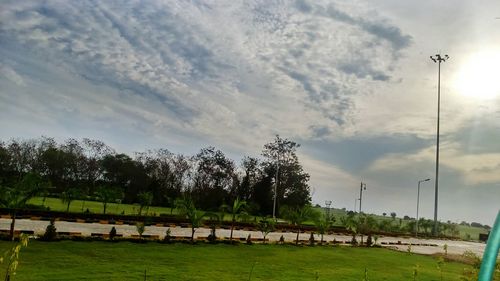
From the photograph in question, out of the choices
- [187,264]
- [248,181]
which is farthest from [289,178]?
[187,264]

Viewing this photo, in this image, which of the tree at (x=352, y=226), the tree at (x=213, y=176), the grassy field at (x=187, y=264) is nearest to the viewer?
the grassy field at (x=187, y=264)

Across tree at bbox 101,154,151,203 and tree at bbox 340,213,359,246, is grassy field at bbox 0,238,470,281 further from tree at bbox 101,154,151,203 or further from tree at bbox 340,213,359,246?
tree at bbox 101,154,151,203

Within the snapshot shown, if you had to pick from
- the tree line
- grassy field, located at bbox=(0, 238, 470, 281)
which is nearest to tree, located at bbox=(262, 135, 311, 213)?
the tree line

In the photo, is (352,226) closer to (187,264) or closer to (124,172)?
(187,264)

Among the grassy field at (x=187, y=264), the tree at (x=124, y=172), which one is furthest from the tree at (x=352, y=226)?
the tree at (x=124, y=172)

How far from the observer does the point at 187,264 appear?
49.3 ft

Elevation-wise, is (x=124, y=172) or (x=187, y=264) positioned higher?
(x=124, y=172)

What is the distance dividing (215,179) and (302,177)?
1365cm

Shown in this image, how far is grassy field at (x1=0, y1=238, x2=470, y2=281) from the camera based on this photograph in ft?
39.7

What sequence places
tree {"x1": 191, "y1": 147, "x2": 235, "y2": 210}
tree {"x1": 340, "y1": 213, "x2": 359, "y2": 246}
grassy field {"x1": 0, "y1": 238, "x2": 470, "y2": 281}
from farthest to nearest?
tree {"x1": 191, "y1": 147, "x2": 235, "y2": 210} → tree {"x1": 340, "y1": 213, "x2": 359, "y2": 246} → grassy field {"x1": 0, "y1": 238, "x2": 470, "y2": 281}

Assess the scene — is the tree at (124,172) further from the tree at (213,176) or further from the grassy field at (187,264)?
the grassy field at (187,264)

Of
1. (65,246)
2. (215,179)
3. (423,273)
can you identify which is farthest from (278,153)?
(65,246)

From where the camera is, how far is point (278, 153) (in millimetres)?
63438

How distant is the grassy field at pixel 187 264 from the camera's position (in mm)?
12086
